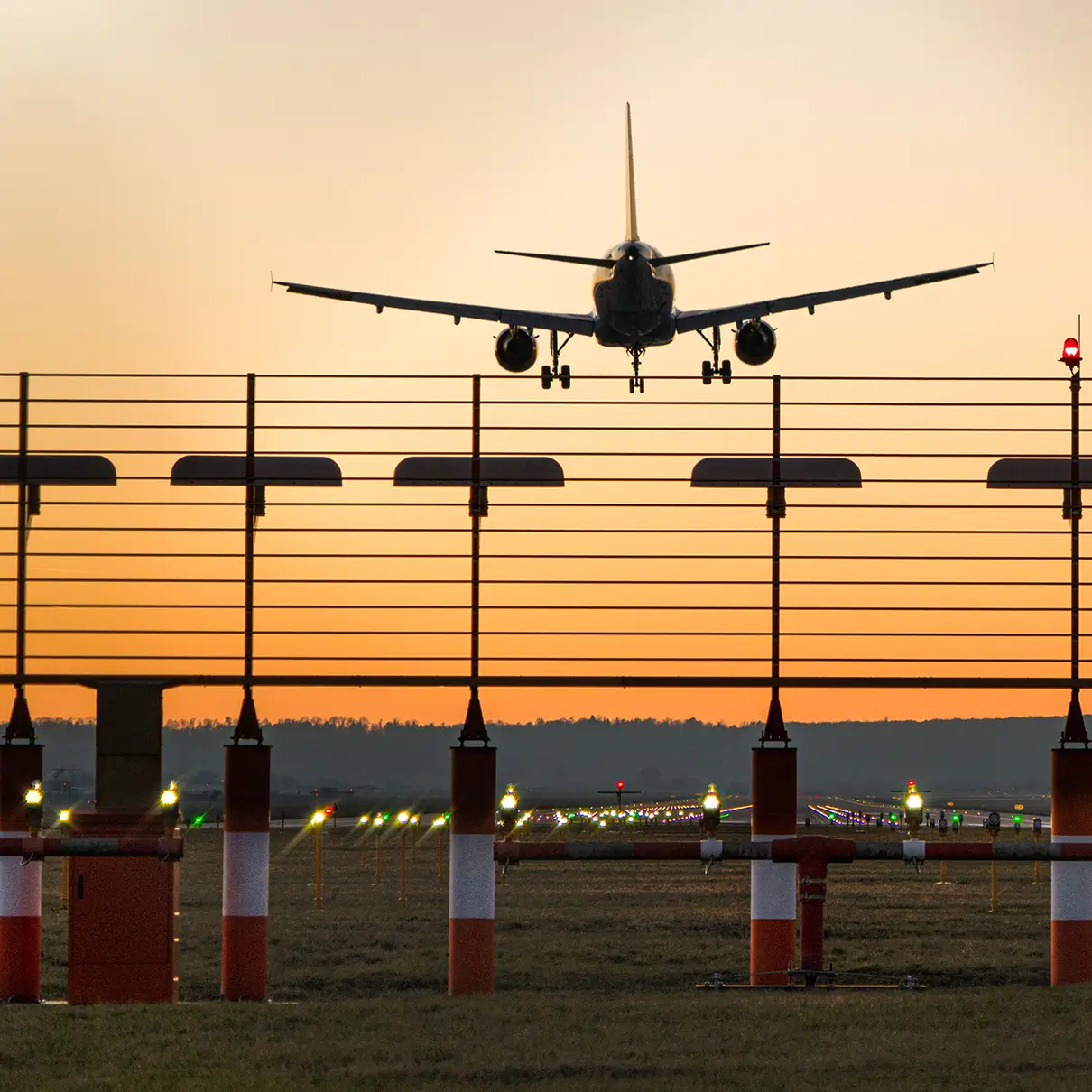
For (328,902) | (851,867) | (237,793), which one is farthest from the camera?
(851,867)

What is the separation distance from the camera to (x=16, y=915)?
21.7 meters

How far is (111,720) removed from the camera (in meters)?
21.9

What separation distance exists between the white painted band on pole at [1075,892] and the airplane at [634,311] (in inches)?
1530

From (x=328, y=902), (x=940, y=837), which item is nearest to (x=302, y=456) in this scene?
(x=328, y=902)

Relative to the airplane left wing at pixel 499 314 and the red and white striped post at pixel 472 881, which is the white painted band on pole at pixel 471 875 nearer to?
the red and white striped post at pixel 472 881

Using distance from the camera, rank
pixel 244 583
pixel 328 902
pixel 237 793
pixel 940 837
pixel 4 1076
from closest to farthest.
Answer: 1. pixel 4 1076
2. pixel 237 793
3. pixel 244 583
4. pixel 328 902
5. pixel 940 837

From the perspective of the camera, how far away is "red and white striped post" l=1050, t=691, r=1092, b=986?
21906 mm

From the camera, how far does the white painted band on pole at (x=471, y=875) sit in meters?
21.2

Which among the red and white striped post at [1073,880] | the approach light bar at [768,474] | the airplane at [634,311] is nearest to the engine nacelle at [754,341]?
the airplane at [634,311]

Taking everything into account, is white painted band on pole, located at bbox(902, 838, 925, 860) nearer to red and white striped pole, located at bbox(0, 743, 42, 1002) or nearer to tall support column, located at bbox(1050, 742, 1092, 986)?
tall support column, located at bbox(1050, 742, 1092, 986)

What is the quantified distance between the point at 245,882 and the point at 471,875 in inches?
109

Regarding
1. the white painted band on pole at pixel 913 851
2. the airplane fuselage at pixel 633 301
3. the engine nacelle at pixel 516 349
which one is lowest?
the white painted band on pole at pixel 913 851

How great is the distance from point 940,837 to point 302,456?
272 feet

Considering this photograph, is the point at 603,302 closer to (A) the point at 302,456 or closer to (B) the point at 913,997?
(A) the point at 302,456
